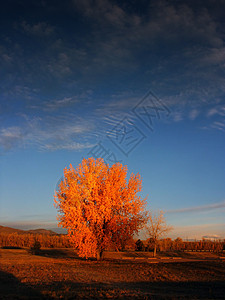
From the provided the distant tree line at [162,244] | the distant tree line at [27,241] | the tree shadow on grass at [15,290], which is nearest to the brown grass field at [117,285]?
the tree shadow on grass at [15,290]

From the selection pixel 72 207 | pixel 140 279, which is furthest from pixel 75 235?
pixel 140 279

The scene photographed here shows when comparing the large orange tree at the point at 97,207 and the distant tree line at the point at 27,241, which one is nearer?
the large orange tree at the point at 97,207

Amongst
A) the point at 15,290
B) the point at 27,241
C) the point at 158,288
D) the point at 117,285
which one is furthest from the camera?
the point at 27,241

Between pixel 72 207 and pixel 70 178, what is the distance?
2.96 m

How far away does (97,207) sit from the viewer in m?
26.5

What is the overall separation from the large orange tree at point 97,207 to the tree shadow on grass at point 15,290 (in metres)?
11.0

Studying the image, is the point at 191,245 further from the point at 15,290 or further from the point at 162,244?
the point at 15,290

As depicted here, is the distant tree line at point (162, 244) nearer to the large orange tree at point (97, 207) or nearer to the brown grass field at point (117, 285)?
the large orange tree at point (97, 207)

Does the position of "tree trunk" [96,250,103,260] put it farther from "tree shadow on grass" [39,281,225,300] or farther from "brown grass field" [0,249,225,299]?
"tree shadow on grass" [39,281,225,300]

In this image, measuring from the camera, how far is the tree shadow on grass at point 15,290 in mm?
9597

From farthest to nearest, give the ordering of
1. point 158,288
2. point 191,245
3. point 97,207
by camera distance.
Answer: point 191,245 → point 97,207 → point 158,288

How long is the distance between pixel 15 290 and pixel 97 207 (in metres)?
15.3

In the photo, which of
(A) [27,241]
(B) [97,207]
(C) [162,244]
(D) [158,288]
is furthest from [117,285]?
(A) [27,241]

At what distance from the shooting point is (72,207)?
1016 inches
